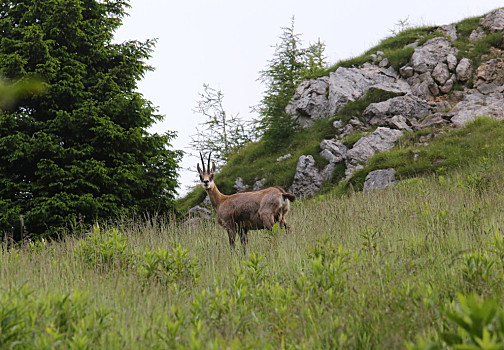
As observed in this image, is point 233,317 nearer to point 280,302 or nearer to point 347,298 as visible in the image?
point 280,302

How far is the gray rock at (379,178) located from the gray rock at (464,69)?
927 cm

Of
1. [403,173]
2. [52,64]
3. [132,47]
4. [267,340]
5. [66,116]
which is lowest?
[267,340]

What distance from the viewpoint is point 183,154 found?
49.4ft

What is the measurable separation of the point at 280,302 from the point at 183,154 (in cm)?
1155

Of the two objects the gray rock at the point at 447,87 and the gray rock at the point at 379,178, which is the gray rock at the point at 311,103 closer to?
the gray rock at the point at 447,87

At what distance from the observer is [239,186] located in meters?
22.1

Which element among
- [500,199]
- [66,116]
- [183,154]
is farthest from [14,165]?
[500,199]

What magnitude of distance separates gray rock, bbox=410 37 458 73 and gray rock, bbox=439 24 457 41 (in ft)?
3.37

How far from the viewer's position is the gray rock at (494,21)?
23797 millimetres

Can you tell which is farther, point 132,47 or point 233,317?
point 132,47

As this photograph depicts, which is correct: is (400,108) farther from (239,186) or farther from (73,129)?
(73,129)

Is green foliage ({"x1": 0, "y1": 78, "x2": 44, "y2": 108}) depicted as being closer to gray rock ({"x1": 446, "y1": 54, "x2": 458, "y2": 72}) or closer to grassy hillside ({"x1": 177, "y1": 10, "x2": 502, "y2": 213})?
grassy hillside ({"x1": 177, "y1": 10, "x2": 502, "y2": 213})

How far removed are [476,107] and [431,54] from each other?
4896mm

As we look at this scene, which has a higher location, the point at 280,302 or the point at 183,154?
the point at 183,154
